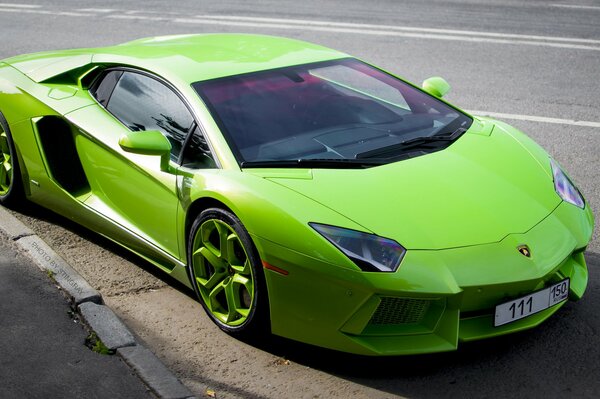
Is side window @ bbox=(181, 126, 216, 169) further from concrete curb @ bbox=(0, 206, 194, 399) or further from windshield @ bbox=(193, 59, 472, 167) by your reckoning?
concrete curb @ bbox=(0, 206, 194, 399)

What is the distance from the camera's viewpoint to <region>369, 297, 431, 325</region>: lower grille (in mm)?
4246

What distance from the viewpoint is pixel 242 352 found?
Answer: 4.77 meters

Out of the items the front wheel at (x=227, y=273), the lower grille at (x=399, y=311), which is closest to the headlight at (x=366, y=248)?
the lower grille at (x=399, y=311)

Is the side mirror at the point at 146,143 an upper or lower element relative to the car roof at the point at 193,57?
lower

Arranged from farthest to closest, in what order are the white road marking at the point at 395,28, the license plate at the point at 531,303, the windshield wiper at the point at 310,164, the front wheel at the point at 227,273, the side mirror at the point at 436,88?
the white road marking at the point at 395,28 < the side mirror at the point at 436,88 < the windshield wiper at the point at 310,164 < the front wheel at the point at 227,273 < the license plate at the point at 531,303

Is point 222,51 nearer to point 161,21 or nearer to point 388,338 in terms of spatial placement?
point 388,338

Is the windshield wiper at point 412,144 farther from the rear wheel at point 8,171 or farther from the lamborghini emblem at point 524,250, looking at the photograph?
the rear wheel at point 8,171

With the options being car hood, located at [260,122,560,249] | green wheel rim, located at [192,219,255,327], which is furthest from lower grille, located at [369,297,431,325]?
green wheel rim, located at [192,219,255,327]

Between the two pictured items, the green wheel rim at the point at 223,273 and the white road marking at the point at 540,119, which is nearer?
the green wheel rim at the point at 223,273

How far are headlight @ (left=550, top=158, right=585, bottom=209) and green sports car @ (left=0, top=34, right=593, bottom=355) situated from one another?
0.03 m

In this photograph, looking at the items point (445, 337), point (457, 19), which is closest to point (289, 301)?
point (445, 337)

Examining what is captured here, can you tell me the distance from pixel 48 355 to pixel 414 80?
22.1 ft

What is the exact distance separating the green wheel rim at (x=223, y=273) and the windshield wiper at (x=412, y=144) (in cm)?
84

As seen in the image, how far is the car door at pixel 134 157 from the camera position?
5.24 m
